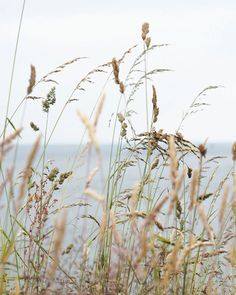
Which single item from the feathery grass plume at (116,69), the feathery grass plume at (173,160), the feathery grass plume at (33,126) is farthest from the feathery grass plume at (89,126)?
the feathery grass plume at (33,126)

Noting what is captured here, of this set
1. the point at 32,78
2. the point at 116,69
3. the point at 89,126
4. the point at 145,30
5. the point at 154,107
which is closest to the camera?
the point at 89,126

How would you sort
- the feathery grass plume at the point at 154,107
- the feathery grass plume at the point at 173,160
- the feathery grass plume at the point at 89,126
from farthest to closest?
the feathery grass plume at the point at 154,107 < the feathery grass plume at the point at 173,160 < the feathery grass plume at the point at 89,126

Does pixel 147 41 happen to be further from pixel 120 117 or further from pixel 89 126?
pixel 89 126

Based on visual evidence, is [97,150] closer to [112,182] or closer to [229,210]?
[112,182]

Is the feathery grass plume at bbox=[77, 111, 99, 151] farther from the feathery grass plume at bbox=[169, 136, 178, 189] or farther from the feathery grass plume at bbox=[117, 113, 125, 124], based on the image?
the feathery grass plume at bbox=[117, 113, 125, 124]

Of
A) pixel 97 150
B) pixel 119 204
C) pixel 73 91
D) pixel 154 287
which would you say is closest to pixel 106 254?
pixel 119 204

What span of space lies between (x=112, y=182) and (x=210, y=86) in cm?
91

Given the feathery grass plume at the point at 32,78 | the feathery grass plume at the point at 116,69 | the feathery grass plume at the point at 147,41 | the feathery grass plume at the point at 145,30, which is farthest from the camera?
the feathery grass plume at the point at 147,41

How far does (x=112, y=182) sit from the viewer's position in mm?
3014

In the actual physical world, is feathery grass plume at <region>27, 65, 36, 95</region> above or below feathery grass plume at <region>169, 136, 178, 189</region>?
above

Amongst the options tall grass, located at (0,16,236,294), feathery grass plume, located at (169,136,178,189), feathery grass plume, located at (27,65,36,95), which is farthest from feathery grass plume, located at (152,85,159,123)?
feathery grass plume, located at (169,136,178,189)

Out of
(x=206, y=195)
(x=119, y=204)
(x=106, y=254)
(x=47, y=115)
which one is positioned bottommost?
(x=106, y=254)

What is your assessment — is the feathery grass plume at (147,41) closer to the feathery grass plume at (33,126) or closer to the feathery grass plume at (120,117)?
the feathery grass plume at (120,117)

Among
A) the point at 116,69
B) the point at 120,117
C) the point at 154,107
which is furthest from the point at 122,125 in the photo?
the point at 116,69
